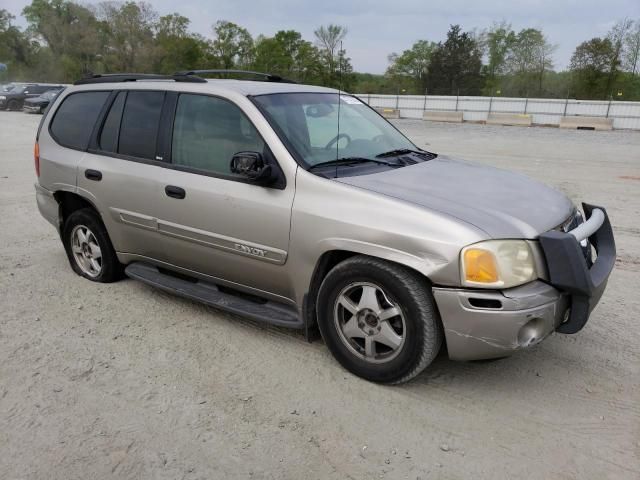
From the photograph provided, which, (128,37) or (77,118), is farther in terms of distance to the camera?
(128,37)

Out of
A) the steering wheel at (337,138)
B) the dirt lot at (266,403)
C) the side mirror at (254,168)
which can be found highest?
the steering wheel at (337,138)

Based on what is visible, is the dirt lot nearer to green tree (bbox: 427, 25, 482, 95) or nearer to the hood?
the hood

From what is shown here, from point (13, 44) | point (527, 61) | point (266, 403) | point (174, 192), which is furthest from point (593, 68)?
point (13, 44)

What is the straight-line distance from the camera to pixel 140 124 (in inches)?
170

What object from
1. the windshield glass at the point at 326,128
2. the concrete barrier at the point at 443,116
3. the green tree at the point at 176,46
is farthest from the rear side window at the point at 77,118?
the green tree at the point at 176,46

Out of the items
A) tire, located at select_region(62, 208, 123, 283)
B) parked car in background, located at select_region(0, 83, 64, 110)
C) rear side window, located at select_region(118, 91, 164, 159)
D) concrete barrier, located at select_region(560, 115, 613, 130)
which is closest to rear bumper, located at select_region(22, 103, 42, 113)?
parked car in background, located at select_region(0, 83, 64, 110)

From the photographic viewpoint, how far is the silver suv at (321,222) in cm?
290

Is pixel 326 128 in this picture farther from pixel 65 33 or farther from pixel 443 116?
pixel 65 33

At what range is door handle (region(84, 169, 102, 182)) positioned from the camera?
4.50 metres

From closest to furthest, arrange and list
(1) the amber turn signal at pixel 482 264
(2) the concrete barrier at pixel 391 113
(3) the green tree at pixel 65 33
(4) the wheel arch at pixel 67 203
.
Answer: (1) the amber turn signal at pixel 482 264 < (4) the wheel arch at pixel 67 203 < (2) the concrete barrier at pixel 391 113 < (3) the green tree at pixel 65 33

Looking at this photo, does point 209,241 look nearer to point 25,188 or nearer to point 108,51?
point 25,188

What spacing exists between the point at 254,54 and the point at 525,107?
48342 mm

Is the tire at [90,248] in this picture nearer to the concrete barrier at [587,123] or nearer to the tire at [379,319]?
the tire at [379,319]

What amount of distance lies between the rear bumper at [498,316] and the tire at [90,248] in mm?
3089
